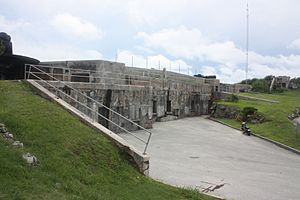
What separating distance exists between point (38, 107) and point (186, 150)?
790 centimetres

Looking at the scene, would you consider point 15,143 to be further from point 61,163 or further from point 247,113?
point 247,113

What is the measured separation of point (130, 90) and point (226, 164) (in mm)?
8168

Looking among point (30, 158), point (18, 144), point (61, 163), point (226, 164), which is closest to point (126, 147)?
point (61, 163)

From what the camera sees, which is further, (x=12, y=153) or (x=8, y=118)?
(x=8, y=118)

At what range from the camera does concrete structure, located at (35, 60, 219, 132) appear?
18.1 m

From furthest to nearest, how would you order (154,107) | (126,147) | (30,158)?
(154,107)
(126,147)
(30,158)

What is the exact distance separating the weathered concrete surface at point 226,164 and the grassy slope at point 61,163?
221 cm

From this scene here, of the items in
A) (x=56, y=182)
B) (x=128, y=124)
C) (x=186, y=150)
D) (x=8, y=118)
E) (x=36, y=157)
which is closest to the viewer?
(x=56, y=182)

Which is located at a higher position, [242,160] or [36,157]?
[36,157]

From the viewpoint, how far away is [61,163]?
764 centimetres

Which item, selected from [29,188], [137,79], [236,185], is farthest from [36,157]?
[137,79]

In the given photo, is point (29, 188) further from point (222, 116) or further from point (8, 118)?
point (222, 116)

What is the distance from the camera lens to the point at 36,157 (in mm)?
7457

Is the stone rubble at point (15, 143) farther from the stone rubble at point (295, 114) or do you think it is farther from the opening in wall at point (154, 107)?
the stone rubble at point (295, 114)
